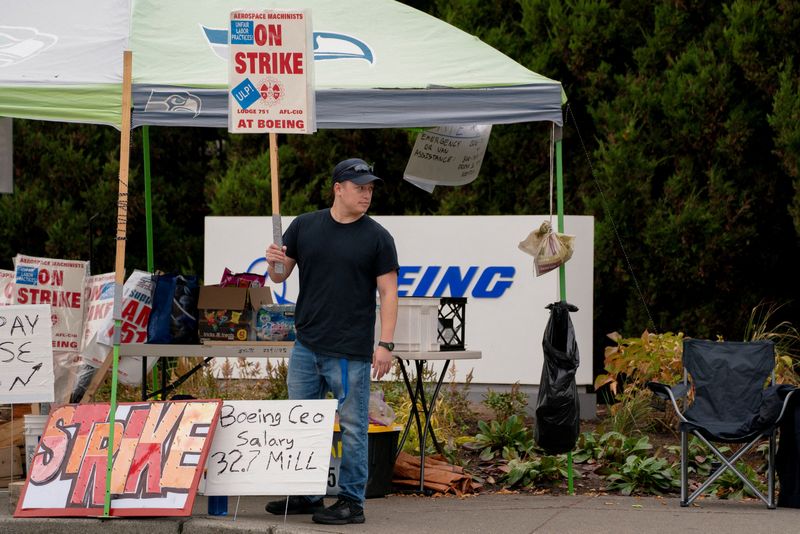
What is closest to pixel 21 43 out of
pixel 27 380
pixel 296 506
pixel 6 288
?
pixel 6 288

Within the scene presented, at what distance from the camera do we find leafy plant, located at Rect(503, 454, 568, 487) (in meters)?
8.50

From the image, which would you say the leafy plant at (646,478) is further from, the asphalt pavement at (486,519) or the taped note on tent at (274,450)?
the taped note on tent at (274,450)

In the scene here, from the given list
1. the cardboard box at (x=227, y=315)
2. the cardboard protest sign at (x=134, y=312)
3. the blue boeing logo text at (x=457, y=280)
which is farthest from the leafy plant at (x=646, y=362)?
the cardboard protest sign at (x=134, y=312)

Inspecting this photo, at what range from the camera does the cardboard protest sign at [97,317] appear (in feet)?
26.1

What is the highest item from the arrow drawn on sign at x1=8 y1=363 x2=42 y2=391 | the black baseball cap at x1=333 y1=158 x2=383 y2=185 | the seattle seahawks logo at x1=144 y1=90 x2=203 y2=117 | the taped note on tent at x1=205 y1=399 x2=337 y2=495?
the seattle seahawks logo at x1=144 y1=90 x2=203 y2=117

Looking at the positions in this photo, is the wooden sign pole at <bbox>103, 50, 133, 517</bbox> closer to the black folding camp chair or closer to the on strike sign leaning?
the on strike sign leaning

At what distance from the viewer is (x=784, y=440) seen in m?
7.73

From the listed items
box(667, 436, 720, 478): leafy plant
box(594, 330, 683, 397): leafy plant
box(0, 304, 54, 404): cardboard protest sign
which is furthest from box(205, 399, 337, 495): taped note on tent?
Answer: box(594, 330, 683, 397): leafy plant

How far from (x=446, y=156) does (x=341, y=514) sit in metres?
3.25

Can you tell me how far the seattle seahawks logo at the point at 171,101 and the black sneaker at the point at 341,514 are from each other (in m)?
2.59

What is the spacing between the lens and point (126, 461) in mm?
6734

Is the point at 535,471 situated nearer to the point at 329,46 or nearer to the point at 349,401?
the point at 349,401

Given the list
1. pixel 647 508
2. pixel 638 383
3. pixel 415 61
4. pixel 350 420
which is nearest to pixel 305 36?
pixel 415 61

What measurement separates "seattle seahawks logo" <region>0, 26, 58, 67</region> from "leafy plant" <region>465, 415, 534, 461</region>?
4.38m
